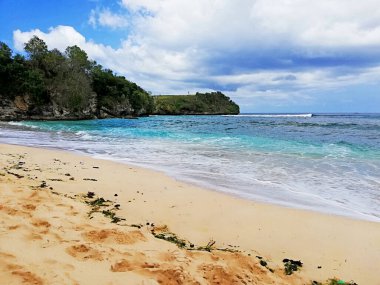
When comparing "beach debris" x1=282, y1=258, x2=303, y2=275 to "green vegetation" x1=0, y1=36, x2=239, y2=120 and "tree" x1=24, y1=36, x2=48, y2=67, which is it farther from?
"tree" x1=24, y1=36, x2=48, y2=67

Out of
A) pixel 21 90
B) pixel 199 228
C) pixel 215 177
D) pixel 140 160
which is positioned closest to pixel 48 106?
pixel 21 90

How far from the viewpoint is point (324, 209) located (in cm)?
628

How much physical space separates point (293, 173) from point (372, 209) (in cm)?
380

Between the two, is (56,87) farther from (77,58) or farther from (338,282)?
(338,282)

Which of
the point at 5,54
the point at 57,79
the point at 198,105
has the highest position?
the point at 5,54

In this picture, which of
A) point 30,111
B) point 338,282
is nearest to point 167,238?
point 338,282

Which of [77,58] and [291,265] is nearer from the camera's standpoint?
[291,265]

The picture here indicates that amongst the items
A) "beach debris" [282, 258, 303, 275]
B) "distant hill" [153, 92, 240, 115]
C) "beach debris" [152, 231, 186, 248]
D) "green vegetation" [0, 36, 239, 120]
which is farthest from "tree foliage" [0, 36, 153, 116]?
"beach debris" [282, 258, 303, 275]

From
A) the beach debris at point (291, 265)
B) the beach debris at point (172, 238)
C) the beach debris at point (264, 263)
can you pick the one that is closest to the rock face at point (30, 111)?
the beach debris at point (172, 238)

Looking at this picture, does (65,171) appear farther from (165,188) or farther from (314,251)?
(314,251)

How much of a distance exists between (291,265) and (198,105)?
138 meters

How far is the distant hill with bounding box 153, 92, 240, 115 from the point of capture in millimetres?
125438

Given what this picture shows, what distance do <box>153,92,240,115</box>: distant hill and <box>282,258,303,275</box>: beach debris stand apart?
113562mm

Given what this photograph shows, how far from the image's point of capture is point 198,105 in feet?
461
